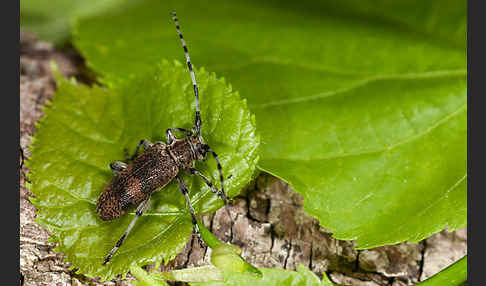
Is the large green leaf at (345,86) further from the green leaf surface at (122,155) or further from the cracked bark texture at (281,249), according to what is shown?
the green leaf surface at (122,155)

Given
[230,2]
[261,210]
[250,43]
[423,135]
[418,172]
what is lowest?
[261,210]

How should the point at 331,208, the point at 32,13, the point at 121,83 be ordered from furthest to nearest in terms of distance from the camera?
the point at 32,13 < the point at 121,83 < the point at 331,208

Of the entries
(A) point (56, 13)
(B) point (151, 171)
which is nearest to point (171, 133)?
(B) point (151, 171)

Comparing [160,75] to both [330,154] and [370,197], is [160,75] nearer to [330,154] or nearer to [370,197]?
[330,154]

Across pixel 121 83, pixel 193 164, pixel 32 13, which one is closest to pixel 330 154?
pixel 193 164

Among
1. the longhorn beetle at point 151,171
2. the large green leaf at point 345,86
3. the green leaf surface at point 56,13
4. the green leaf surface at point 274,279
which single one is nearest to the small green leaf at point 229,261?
the green leaf surface at point 274,279

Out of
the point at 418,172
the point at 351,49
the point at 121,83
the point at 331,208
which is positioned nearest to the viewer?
the point at 331,208

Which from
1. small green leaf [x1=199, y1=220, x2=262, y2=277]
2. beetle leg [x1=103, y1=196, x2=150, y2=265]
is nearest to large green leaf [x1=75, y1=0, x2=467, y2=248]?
small green leaf [x1=199, y1=220, x2=262, y2=277]

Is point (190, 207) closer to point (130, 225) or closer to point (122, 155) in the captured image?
point (130, 225)
